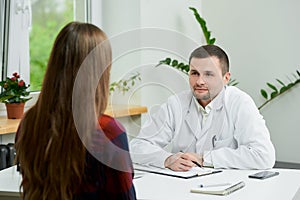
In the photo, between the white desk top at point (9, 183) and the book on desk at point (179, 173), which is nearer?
the white desk top at point (9, 183)

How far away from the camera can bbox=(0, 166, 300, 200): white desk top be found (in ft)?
6.34

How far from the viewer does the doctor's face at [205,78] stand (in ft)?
8.97

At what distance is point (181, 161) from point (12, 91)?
1.14m

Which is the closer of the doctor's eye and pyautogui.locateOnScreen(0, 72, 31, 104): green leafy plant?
the doctor's eye

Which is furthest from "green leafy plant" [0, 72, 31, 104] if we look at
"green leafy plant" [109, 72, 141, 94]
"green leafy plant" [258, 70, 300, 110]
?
"green leafy plant" [258, 70, 300, 110]

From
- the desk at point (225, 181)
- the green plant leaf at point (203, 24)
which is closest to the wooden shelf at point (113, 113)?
the green plant leaf at point (203, 24)

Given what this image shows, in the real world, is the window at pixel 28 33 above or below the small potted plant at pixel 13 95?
above

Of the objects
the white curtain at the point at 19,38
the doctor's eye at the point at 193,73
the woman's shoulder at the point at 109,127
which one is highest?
the white curtain at the point at 19,38

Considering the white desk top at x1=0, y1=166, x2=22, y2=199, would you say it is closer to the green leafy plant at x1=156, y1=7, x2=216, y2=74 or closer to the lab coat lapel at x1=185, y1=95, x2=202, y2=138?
the lab coat lapel at x1=185, y1=95, x2=202, y2=138

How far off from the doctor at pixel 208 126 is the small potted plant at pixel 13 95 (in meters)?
0.74

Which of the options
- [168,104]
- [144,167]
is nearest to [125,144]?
[144,167]

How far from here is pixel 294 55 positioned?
411cm

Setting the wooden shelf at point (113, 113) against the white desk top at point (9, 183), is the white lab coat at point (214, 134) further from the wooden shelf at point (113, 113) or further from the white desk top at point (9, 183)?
the white desk top at point (9, 183)

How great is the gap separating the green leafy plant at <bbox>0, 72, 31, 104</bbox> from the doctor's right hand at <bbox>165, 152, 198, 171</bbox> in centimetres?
103
